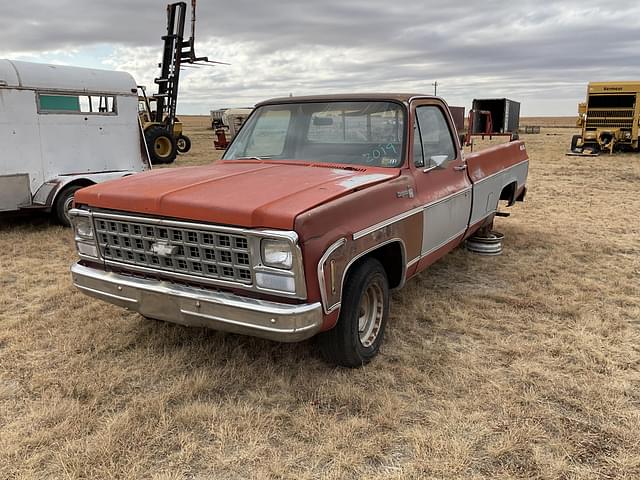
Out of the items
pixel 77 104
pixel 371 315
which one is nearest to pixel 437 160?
pixel 371 315

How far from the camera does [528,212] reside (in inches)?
358

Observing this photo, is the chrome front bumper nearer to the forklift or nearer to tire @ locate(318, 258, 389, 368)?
tire @ locate(318, 258, 389, 368)

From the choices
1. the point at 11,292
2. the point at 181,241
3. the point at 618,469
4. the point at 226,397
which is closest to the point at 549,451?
the point at 618,469

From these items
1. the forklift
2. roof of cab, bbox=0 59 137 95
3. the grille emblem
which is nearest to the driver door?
the grille emblem

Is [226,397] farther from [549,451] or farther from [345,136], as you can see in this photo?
[345,136]

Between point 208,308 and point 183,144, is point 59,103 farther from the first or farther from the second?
point 183,144

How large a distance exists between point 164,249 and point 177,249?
9 centimetres

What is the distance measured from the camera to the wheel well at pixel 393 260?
3.75 meters

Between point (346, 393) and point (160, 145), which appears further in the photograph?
point (160, 145)

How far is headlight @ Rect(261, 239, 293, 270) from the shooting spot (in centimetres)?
282

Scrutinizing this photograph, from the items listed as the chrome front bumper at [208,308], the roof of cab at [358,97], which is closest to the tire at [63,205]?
the roof of cab at [358,97]

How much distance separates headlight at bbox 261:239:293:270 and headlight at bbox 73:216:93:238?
1434mm

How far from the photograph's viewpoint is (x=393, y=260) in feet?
12.7

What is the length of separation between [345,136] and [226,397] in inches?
87.9
